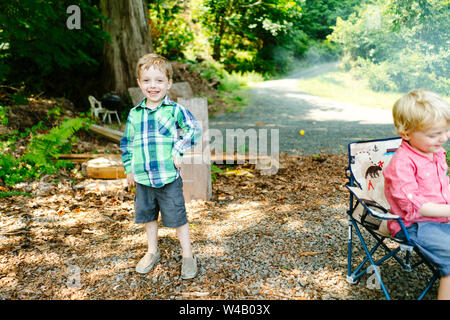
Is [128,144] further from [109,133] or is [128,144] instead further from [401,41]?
[401,41]

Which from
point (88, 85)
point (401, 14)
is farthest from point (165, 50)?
point (401, 14)

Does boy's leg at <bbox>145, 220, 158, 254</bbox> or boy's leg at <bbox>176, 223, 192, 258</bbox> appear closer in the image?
boy's leg at <bbox>176, 223, 192, 258</bbox>

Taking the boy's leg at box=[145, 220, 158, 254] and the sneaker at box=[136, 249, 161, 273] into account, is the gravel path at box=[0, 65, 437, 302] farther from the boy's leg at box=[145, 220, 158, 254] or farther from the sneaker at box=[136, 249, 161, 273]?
the boy's leg at box=[145, 220, 158, 254]

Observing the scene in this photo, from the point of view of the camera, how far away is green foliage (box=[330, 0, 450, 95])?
5.18 m

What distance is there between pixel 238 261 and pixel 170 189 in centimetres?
83

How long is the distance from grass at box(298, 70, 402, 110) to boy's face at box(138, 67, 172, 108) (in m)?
5.72

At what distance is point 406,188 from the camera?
1.86 meters

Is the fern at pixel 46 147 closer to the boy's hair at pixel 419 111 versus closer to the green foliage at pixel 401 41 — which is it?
the boy's hair at pixel 419 111

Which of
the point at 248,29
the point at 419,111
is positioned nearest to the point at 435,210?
the point at 419,111

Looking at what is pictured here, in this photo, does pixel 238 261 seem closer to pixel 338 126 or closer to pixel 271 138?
pixel 271 138

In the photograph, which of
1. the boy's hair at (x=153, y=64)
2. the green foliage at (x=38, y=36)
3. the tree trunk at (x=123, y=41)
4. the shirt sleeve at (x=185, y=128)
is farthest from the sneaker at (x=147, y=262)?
the tree trunk at (x=123, y=41)

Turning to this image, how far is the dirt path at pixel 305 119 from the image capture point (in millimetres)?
6652

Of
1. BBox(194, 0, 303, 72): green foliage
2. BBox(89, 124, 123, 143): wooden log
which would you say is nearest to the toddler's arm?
BBox(194, 0, 303, 72): green foliage

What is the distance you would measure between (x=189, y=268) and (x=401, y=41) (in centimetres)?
546
